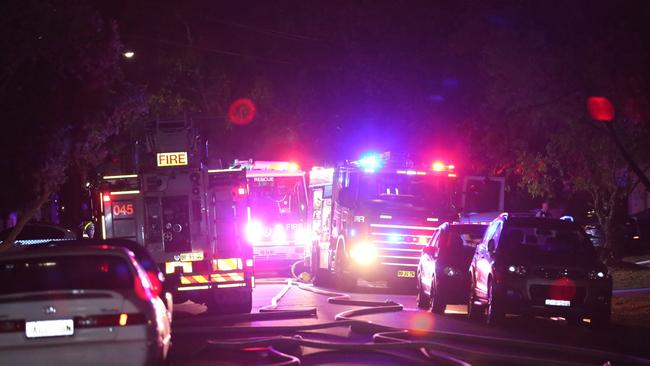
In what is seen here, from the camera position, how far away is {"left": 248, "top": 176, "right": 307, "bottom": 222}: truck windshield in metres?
30.5

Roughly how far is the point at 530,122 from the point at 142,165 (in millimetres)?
7610

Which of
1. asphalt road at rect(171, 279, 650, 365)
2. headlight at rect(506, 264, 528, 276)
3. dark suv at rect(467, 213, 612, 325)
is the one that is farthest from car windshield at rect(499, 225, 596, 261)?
asphalt road at rect(171, 279, 650, 365)

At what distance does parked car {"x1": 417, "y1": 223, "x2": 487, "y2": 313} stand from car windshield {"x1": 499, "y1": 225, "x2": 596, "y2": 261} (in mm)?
2034

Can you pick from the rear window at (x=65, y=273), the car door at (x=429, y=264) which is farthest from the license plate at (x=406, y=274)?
the rear window at (x=65, y=273)

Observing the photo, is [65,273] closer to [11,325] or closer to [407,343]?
[11,325]

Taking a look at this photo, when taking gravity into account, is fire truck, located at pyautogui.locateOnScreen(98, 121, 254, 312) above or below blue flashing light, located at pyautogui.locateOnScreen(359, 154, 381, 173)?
below

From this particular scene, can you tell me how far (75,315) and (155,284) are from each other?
1685 mm

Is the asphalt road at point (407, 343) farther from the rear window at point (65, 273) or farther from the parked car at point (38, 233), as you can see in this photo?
the parked car at point (38, 233)

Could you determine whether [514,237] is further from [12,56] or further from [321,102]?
[321,102]

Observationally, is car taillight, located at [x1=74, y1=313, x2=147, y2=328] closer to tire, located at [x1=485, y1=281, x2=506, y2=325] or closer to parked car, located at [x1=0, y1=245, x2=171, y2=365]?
parked car, located at [x1=0, y1=245, x2=171, y2=365]

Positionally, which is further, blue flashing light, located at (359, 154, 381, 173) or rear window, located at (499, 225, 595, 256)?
blue flashing light, located at (359, 154, 381, 173)

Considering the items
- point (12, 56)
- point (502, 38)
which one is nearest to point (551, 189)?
point (502, 38)

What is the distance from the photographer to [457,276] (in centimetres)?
1927

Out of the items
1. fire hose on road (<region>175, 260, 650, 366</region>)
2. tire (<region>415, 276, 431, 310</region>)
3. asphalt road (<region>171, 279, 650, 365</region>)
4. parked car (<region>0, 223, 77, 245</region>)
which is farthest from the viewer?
parked car (<region>0, 223, 77, 245</region>)
